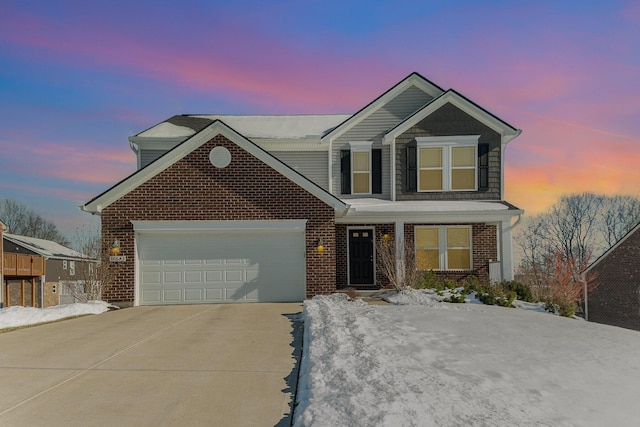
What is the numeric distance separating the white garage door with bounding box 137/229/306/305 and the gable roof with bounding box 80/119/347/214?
1384 millimetres

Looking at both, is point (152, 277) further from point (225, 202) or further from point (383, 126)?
point (383, 126)

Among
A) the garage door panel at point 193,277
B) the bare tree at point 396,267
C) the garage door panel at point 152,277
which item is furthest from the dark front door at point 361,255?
the garage door panel at point 152,277

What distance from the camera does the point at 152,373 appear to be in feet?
23.6

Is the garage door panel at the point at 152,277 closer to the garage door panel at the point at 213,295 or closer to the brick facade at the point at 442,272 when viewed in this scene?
the garage door panel at the point at 213,295

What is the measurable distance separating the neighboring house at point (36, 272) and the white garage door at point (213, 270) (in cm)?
2204

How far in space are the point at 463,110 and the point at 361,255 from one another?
6537 mm

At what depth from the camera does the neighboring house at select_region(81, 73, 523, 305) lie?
15.9m

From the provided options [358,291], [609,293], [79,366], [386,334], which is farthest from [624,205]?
[79,366]

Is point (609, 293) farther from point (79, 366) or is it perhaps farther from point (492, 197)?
point (79, 366)

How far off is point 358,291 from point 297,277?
3410 mm

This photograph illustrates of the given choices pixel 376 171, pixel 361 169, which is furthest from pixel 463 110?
pixel 361 169

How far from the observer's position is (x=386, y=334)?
9.11 meters

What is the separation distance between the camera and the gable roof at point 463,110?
19.7m

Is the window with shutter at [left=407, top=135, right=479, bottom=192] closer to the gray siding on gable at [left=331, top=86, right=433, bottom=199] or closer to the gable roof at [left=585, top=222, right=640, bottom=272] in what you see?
the gray siding on gable at [left=331, top=86, right=433, bottom=199]
